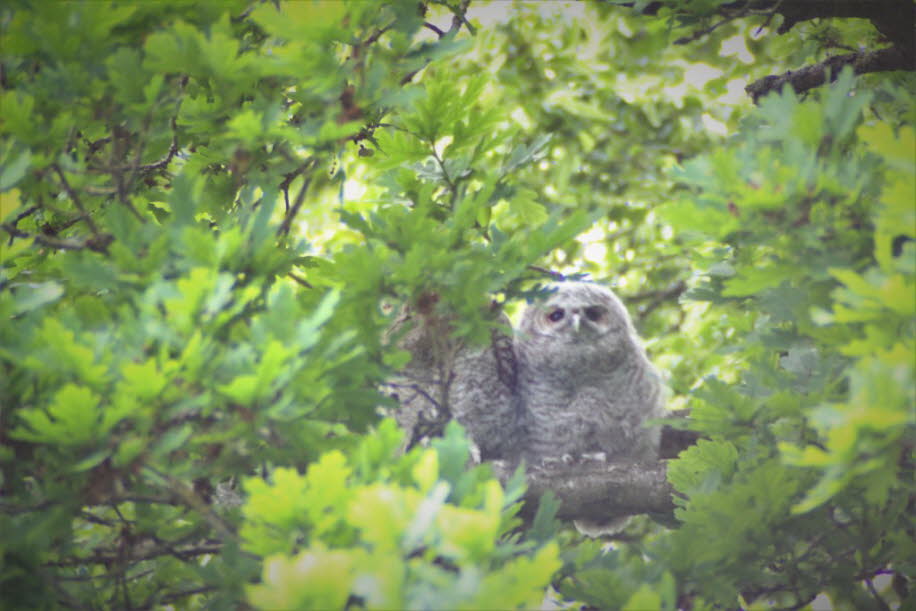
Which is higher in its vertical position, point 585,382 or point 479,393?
point 479,393

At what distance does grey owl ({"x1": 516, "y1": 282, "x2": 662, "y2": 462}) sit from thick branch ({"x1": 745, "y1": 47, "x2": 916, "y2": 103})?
1294mm

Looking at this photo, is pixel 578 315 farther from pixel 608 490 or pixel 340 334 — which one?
pixel 340 334

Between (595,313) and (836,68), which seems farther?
(595,313)

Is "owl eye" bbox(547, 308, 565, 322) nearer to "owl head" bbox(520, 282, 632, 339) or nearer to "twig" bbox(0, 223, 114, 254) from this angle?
"owl head" bbox(520, 282, 632, 339)

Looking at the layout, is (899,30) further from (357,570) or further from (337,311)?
(357,570)

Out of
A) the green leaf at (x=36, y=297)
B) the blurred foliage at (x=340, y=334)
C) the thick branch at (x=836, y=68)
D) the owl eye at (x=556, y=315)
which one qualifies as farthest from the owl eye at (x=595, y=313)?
the green leaf at (x=36, y=297)

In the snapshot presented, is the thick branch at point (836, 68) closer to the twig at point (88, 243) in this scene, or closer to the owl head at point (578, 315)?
the owl head at point (578, 315)

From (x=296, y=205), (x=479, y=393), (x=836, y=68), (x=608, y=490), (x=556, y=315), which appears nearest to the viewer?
(x=296, y=205)

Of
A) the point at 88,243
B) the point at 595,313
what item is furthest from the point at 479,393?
the point at 88,243

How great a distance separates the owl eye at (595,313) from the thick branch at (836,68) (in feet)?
4.28

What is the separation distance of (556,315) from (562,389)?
36 centimetres

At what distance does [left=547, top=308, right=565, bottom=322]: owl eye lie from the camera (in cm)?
341

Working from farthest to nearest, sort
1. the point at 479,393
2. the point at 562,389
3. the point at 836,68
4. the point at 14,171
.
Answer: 1. the point at 562,389
2. the point at 479,393
3. the point at 836,68
4. the point at 14,171

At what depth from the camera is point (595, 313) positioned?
347cm
